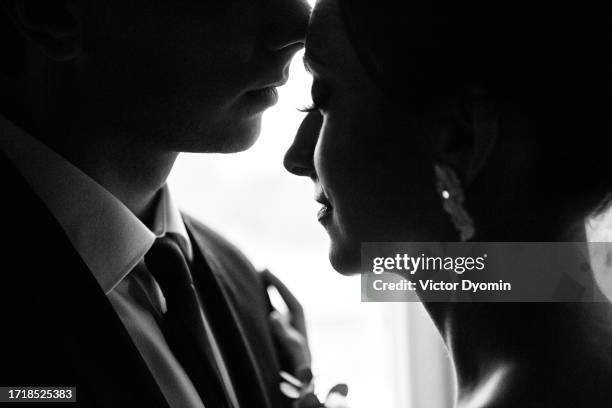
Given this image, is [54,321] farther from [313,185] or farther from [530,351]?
[530,351]

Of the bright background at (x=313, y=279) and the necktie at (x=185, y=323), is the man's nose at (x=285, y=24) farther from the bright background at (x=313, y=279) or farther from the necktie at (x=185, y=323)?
the bright background at (x=313, y=279)

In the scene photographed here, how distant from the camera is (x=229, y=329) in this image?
44.3 inches

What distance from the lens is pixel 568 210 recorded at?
2.36 feet

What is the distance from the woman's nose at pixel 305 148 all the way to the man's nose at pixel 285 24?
0.75ft

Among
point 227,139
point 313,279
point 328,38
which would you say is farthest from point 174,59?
point 313,279

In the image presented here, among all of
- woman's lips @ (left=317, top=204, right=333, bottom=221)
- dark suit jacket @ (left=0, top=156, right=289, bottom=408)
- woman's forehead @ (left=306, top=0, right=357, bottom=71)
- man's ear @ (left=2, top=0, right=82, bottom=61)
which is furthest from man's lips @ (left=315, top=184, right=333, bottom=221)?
man's ear @ (left=2, top=0, right=82, bottom=61)

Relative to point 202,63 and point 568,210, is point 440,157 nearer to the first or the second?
point 568,210

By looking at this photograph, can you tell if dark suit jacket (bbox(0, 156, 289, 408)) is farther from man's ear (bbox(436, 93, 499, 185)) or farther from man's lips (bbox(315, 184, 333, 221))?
man's ear (bbox(436, 93, 499, 185))

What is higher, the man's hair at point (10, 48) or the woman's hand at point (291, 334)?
the man's hair at point (10, 48)

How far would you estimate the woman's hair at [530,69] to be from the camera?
0.67 metres

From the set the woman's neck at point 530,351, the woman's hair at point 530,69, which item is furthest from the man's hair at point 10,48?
the woman's neck at point 530,351

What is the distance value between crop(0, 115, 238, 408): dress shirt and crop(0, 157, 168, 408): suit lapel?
0.10m

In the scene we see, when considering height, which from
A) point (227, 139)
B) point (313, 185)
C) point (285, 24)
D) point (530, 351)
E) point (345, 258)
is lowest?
point (530, 351)

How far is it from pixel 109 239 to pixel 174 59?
10.6 inches
